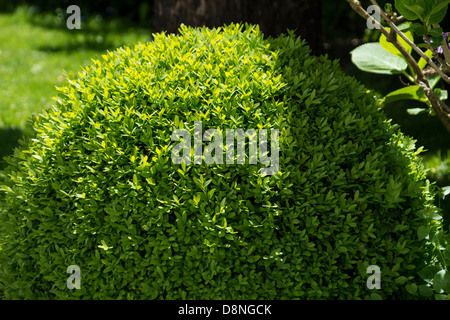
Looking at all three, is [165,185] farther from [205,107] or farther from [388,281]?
[388,281]

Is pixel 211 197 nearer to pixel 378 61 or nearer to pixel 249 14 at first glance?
pixel 378 61

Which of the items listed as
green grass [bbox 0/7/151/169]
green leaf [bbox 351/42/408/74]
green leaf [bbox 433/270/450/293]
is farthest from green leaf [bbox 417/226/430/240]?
green grass [bbox 0/7/151/169]

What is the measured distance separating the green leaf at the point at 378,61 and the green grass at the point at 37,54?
10.5 ft

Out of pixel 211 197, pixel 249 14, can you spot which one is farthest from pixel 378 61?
pixel 211 197

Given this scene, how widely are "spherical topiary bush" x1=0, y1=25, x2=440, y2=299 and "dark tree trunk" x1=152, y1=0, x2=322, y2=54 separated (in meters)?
1.86

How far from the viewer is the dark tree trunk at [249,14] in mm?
4566

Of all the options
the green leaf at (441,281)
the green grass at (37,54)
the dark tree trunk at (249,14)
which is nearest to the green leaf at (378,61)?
the dark tree trunk at (249,14)

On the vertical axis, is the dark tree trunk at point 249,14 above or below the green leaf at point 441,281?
above

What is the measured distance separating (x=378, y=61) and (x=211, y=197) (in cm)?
178

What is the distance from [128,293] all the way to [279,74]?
4.12 ft

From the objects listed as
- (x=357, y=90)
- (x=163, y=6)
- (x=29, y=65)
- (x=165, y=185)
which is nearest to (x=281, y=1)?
(x=163, y=6)

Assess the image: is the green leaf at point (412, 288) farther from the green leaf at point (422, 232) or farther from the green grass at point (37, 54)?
the green grass at point (37, 54)

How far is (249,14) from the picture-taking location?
4.61 metres

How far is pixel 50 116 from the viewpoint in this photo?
2.81m
